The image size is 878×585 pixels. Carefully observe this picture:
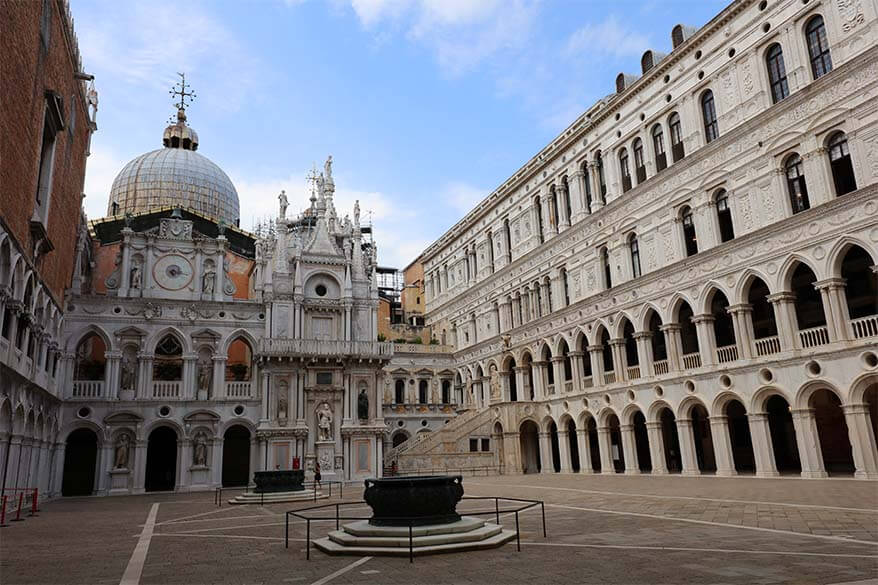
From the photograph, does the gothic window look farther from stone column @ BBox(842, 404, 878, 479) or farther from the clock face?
stone column @ BBox(842, 404, 878, 479)

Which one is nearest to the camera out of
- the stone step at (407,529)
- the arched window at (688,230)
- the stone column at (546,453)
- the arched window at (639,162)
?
the stone step at (407,529)

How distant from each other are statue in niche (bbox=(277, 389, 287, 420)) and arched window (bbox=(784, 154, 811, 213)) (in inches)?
1001

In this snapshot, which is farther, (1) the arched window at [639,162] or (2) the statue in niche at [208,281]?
(2) the statue in niche at [208,281]

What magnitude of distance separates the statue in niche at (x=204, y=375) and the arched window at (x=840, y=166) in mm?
29317

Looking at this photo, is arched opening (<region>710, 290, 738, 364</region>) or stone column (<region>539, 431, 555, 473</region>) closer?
arched opening (<region>710, 290, 738, 364</region>)

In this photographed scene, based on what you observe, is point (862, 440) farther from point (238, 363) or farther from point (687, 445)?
point (238, 363)

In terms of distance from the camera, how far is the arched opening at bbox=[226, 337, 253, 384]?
1553 inches

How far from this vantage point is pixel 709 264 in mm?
28141

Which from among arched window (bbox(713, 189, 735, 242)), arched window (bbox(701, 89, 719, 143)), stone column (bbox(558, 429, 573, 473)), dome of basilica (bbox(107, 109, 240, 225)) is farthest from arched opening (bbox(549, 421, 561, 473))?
dome of basilica (bbox(107, 109, 240, 225))

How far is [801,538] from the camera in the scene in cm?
1033

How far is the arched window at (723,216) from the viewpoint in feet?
92.4

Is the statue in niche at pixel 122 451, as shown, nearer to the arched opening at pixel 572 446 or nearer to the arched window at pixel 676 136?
the arched opening at pixel 572 446

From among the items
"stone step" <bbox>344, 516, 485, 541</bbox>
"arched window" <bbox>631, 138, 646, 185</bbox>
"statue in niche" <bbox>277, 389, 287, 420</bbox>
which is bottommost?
"stone step" <bbox>344, 516, 485, 541</bbox>

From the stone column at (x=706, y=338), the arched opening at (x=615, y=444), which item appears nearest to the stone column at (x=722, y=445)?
the stone column at (x=706, y=338)
